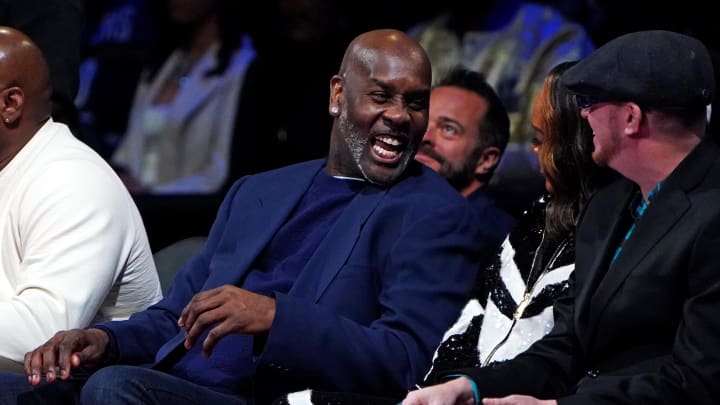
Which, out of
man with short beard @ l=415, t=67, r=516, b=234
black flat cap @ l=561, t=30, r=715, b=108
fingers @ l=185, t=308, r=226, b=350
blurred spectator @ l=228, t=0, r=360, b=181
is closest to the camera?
A: black flat cap @ l=561, t=30, r=715, b=108

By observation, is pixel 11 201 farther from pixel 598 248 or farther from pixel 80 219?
pixel 598 248

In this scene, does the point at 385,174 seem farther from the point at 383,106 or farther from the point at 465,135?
the point at 465,135

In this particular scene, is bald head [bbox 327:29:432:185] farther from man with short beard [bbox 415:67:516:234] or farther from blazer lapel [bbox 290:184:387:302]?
man with short beard [bbox 415:67:516:234]

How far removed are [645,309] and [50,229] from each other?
1498mm

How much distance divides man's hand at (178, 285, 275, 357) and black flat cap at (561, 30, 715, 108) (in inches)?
30.6

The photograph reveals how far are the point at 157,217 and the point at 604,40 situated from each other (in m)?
1.60

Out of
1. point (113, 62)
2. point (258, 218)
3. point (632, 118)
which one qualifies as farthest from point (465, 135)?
point (113, 62)

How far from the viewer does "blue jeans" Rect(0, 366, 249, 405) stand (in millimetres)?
2793

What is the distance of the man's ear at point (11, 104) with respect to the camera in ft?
11.5

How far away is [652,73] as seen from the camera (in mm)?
2467

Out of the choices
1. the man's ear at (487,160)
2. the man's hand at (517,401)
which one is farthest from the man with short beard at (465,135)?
the man's hand at (517,401)

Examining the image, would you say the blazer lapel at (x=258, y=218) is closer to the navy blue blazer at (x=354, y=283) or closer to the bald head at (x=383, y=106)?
the navy blue blazer at (x=354, y=283)

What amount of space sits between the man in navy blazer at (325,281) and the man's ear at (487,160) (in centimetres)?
78

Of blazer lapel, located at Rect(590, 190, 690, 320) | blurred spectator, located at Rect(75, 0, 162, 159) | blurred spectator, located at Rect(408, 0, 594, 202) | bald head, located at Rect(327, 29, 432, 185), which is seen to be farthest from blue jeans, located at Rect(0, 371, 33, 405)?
blurred spectator, located at Rect(75, 0, 162, 159)
